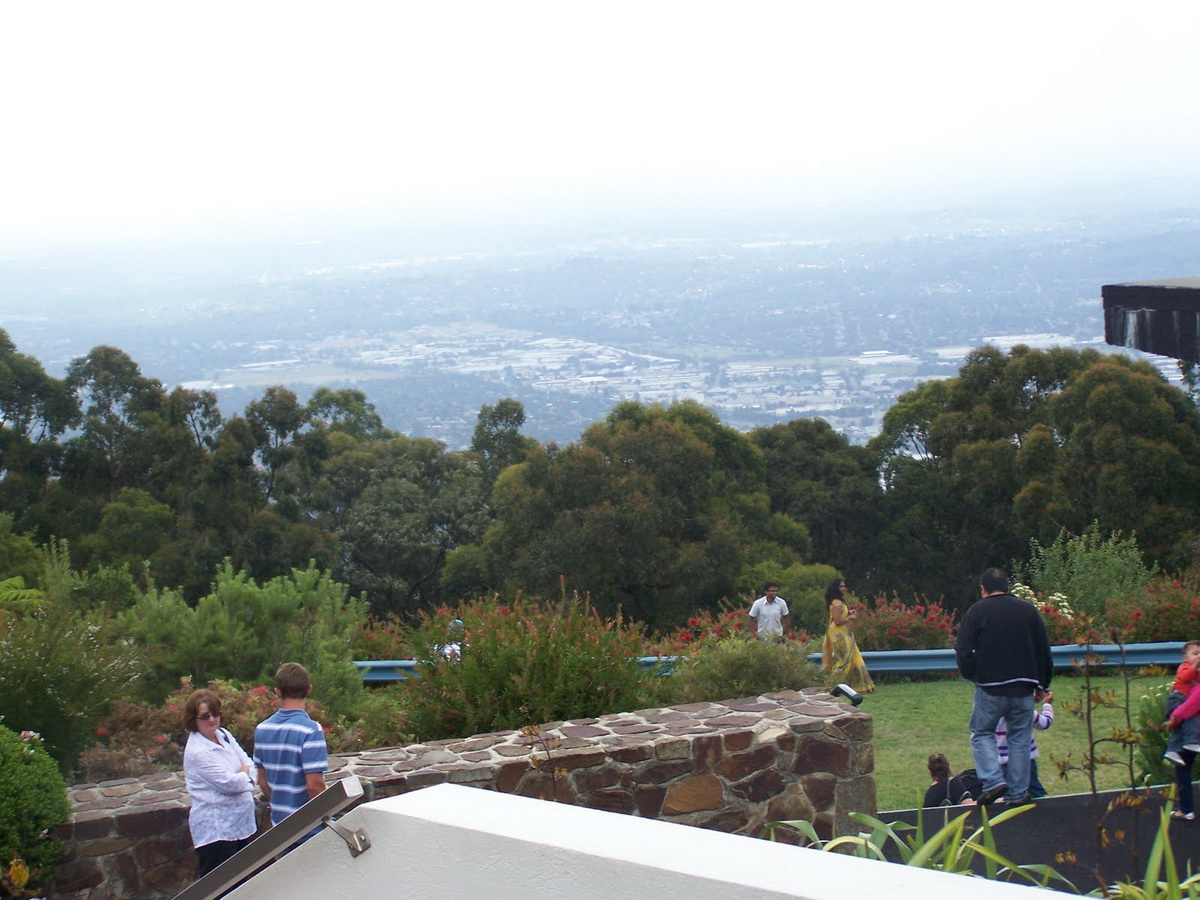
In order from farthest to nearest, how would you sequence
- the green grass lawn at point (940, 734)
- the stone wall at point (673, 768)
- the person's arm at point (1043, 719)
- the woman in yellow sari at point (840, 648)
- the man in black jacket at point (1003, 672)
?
the woman in yellow sari at point (840, 648) < the green grass lawn at point (940, 734) < the person's arm at point (1043, 719) < the man in black jacket at point (1003, 672) < the stone wall at point (673, 768)

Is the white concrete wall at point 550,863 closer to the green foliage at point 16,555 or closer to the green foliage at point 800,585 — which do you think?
the green foliage at point 16,555

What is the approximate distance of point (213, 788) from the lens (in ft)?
19.3

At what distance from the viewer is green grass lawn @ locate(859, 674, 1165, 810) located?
848cm

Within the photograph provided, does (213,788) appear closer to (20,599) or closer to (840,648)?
(840,648)

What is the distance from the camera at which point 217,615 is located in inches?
443

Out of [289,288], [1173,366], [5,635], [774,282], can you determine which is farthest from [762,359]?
[5,635]

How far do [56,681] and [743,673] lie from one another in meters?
4.63

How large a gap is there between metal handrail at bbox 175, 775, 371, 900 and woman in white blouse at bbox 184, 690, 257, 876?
3.02m

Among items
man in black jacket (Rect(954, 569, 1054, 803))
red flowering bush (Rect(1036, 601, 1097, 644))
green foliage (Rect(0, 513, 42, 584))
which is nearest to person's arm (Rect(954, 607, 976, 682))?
man in black jacket (Rect(954, 569, 1054, 803))

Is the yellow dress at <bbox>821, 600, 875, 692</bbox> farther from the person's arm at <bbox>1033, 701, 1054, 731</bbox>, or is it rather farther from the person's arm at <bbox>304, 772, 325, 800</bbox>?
the person's arm at <bbox>304, 772, 325, 800</bbox>

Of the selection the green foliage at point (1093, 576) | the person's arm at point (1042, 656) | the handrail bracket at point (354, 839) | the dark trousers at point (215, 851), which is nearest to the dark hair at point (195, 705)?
the dark trousers at point (215, 851)

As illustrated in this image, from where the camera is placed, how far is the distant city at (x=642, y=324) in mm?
99375

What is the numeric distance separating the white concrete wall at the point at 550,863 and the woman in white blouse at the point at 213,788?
3021 mm

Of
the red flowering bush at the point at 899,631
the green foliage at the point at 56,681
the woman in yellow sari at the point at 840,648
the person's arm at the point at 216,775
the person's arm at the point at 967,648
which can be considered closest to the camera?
the person's arm at the point at 216,775
